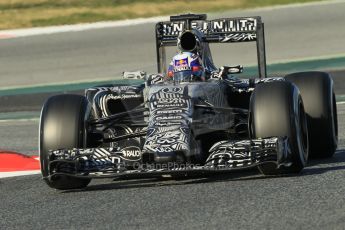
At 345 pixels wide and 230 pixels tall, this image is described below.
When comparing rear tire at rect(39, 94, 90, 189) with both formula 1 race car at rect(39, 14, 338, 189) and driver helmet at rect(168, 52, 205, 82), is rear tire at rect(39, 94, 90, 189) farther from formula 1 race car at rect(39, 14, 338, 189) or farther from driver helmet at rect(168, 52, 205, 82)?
driver helmet at rect(168, 52, 205, 82)

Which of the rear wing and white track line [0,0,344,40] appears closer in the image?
the rear wing

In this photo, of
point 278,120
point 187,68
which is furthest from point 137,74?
point 278,120

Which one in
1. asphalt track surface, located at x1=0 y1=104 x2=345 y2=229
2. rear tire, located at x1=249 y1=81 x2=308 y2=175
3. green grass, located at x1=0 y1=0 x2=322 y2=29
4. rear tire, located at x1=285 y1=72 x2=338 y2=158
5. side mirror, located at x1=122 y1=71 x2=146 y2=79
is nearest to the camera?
asphalt track surface, located at x1=0 y1=104 x2=345 y2=229

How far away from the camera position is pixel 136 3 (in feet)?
78.0

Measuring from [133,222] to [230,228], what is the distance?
0.73 m

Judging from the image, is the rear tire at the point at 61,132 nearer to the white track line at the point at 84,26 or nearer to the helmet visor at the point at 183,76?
the helmet visor at the point at 183,76

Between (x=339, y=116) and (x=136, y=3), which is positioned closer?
(x=339, y=116)

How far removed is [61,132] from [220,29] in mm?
2739

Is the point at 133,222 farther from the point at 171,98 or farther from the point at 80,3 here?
the point at 80,3

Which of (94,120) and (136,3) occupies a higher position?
(136,3)

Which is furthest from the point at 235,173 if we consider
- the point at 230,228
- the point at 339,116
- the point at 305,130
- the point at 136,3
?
the point at 136,3

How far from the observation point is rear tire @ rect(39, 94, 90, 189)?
900 cm

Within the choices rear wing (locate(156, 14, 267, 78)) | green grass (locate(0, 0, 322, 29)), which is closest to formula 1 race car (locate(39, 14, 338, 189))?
rear wing (locate(156, 14, 267, 78))

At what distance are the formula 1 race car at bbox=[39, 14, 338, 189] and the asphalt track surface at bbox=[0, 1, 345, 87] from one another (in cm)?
860
